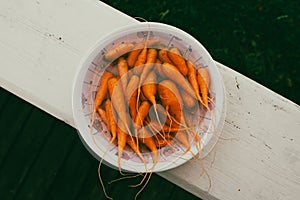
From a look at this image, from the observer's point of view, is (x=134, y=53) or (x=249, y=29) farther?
(x=249, y=29)

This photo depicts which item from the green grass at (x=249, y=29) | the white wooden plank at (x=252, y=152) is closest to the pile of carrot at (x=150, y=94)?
the white wooden plank at (x=252, y=152)

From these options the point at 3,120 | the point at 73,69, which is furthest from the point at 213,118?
the point at 3,120

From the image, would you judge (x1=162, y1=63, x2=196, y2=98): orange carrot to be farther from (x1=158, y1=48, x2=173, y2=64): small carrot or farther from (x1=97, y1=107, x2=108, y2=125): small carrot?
(x1=97, y1=107, x2=108, y2=125): small carrot

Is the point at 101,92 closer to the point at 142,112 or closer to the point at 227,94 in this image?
the point at 142,112

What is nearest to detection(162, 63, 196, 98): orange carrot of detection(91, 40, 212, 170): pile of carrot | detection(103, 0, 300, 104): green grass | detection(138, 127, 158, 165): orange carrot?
detection(91, 40, 212, 170): pile of carrot

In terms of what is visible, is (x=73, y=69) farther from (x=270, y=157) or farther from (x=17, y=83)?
(x=270, y=157)

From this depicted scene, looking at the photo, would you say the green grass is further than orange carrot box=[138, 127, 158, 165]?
Yes

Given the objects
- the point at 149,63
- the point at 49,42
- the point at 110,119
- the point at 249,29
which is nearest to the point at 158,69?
the point at 149,63

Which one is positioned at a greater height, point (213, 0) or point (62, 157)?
point (213, 0)
